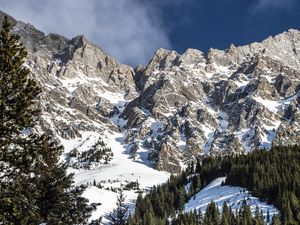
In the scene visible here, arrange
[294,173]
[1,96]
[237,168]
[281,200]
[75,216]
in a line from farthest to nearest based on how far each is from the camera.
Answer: [237,168] → [294,173] → [281,200] → [75,216] → [1,96]

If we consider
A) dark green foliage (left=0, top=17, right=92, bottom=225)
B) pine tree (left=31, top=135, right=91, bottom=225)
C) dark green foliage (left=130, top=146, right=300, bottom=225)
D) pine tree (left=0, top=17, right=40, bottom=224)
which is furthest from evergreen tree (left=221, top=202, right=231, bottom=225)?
pine tree (left=0, top=17, right=40, bottom=224)

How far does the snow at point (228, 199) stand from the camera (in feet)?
524

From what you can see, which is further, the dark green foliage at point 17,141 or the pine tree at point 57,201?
the pine tree at point 57,201

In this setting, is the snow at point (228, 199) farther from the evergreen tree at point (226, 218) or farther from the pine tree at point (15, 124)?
the pine tree at point (15, 124)

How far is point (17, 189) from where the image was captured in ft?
79.8

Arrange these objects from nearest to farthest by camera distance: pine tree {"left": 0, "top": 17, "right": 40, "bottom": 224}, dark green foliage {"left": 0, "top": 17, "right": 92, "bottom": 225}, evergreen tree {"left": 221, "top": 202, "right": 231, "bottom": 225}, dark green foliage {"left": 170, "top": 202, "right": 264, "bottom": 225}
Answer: dark green foliage {"left": 0, "top": 17, "right": 92, "bottom": 225}
pine tree {"left": 0, "top": 17, "right": 40, "bottom": 224}
dark green foliage {"left": 170, "top": 202, "right": 264, "bottom": 225}
evergreen tree {"left": 221, "top": 202, "right": 231, "bottom": 225}

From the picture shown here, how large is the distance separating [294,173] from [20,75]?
154522 millimetres

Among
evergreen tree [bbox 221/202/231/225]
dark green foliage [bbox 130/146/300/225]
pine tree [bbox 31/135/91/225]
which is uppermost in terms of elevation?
dark green foliage [bbox 130/146/300/225]

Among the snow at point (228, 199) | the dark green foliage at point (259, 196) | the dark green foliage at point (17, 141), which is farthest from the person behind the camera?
the snow at point (228, 199)

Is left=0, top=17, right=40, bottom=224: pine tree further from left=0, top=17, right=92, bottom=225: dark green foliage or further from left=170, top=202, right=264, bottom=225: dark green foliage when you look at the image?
left=170, top=202, right=264, bottom=225: dark green foliage

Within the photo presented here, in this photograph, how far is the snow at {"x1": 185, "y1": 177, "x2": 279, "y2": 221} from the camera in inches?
6284

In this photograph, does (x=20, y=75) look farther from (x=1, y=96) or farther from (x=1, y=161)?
(x=1, y=161)

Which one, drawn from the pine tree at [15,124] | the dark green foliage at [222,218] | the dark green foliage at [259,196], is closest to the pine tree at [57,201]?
the pine tree at [15,124]

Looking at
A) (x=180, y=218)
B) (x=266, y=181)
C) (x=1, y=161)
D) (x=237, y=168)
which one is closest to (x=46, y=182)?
(x=1, y=161)
